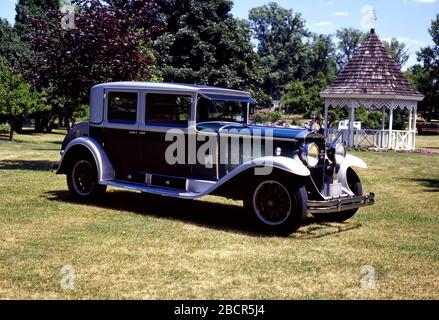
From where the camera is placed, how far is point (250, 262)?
20.9 feet

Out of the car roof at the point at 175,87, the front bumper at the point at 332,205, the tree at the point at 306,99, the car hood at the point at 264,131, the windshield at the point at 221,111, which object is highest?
the tree at the point at 306,99

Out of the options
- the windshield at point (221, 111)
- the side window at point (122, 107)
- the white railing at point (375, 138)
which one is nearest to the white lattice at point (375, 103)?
the white railing at point (375, 138)

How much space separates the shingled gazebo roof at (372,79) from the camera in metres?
27.3

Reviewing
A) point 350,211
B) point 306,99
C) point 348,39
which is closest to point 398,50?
point 348,39

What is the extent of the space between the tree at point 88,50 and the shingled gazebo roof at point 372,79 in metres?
14.5

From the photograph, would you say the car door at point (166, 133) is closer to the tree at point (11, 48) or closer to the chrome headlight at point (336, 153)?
the chrome headlight at point (336, 153)

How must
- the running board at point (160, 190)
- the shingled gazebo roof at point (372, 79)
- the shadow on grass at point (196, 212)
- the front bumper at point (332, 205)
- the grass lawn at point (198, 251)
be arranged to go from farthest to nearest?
the shingled gazebo roof at point (372, 79) → the running board at point (160, 190) → the shadow on grass at point (196, 212) → the front bumper at point (332, 205) → the grass lawn at point (198, 251)

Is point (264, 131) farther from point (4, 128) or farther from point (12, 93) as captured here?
point (4, 128)

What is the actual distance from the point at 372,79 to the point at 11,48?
83.1 feet

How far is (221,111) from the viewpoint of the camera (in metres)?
9.26

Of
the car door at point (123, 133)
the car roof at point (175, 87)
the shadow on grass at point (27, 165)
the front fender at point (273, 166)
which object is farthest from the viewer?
the shadow on grass at point (27, 165)

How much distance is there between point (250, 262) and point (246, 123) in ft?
12.2

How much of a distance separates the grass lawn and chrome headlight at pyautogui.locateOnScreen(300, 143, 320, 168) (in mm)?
1042

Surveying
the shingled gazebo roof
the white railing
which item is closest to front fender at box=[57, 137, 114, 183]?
the white railing
